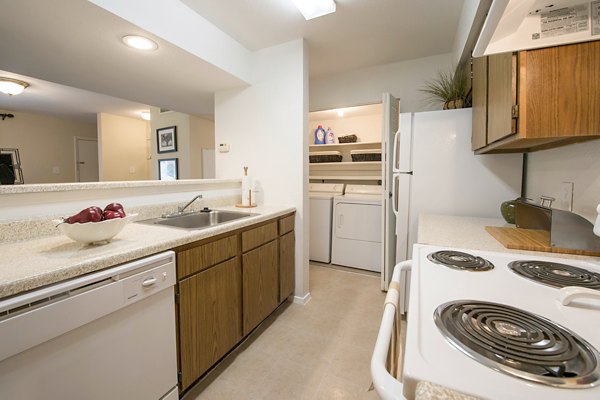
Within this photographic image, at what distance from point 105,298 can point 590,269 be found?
1.71 m

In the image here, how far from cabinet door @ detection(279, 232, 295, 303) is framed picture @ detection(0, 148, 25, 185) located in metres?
2.43

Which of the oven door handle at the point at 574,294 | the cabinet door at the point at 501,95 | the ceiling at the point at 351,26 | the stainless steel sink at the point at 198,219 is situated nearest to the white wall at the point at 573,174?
the cabinet door at the point at 501,95

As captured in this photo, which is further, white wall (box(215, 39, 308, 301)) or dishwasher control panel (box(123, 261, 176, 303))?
white wall (box(215, 39, 308, 301))

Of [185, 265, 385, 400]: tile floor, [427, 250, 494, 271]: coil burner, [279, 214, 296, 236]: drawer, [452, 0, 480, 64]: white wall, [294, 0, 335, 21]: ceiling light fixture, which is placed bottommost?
[185, 265, 385, 400]: tile floor

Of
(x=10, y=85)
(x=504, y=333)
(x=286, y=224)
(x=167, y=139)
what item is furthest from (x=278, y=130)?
(x=10, y=85)

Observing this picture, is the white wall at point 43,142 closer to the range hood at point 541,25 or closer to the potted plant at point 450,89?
the potted plant at point 450,89

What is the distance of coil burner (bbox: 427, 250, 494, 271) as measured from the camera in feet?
2.92

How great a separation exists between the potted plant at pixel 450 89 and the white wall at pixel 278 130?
122 cm

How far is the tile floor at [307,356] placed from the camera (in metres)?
1.46

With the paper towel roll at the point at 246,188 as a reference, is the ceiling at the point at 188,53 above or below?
above

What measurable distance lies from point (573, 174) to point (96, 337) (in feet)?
6.98

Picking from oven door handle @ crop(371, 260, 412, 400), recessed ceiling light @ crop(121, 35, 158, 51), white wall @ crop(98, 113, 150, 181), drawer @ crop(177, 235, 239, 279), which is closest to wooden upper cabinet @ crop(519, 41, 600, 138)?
oven door handle @ crop(371, 260, 412, 400)

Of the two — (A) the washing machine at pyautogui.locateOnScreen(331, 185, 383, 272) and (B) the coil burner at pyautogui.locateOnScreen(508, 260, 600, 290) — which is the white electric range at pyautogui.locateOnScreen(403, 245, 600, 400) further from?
(A) the washing machine at pyautogui.locateOnScreen(331, 185, 383, 272)

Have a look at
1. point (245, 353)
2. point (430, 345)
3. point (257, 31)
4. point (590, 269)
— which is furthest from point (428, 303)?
point (257, 31)
